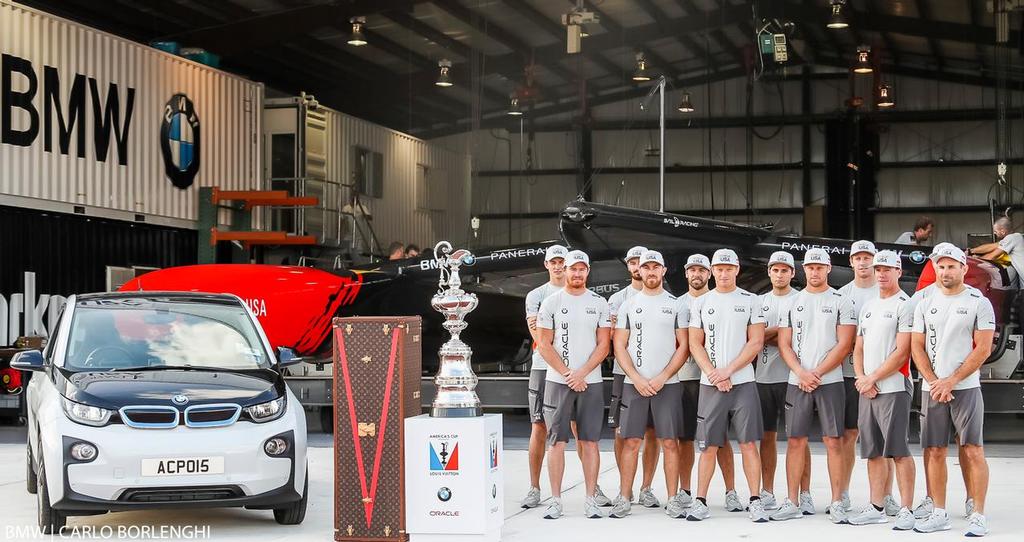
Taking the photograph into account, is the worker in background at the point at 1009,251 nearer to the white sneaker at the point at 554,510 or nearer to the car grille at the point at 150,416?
the white sneaker at the point at 554,510

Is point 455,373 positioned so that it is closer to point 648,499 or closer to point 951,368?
point 648,499

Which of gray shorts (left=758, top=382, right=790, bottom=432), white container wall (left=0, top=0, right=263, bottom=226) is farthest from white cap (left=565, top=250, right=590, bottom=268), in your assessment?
white container wall (left=0, top=0, right=263, bottom=226)

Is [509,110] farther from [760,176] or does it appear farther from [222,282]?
[222,282]

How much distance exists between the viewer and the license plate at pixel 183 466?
6734 mm

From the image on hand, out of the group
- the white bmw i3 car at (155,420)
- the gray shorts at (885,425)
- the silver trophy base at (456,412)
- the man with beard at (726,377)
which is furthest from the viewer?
the man with beard at (726,377)

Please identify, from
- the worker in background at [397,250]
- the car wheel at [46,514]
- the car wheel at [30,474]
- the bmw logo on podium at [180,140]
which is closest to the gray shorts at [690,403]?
the car wheel at [46,514]

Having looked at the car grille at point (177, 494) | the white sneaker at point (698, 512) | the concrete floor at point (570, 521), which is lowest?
the concrete floor at point (570, 521)

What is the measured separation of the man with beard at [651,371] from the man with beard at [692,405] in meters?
0.10

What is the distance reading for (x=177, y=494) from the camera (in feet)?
22.3

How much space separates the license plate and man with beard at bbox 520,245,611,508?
2322 millimetres

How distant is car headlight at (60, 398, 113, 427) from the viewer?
269 inches

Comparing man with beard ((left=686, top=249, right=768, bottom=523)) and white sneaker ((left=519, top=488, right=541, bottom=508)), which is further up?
man with beard ((left=686, top=249, right=768, bottom=523))

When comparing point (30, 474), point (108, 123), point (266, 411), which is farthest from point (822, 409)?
Result: point (108, 123)

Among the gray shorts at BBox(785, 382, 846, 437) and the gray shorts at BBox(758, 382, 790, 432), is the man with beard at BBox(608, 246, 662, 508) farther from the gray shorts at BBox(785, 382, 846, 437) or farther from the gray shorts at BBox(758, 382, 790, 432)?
the gray shorts at BBox(785, 382, 846, 437)
